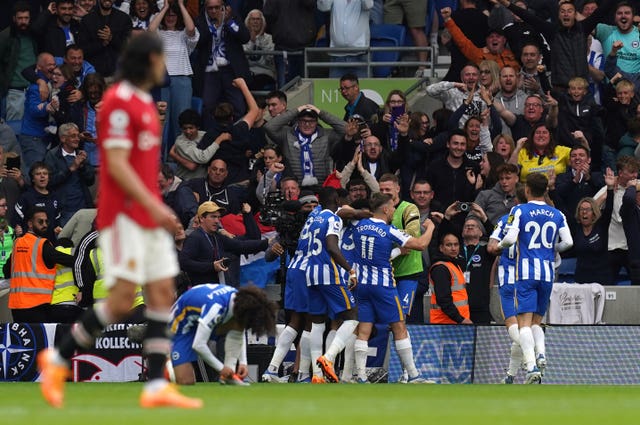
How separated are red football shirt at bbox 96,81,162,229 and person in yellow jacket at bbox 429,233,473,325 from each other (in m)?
9.23

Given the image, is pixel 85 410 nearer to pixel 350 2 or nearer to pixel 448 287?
pixel 448 287

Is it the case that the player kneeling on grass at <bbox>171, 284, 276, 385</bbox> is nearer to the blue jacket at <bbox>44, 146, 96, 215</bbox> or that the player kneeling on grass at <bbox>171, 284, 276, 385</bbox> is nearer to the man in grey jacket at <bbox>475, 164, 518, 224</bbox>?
the man in grey jacket at <bbox>475, 164, 518, 224</bbox>

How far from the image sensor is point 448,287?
17391mm

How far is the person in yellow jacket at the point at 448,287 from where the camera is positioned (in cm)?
1741

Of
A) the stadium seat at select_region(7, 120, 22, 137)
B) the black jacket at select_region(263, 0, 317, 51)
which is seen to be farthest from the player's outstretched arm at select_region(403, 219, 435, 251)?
the stadium seat at select_region(7, 120, 22, 137)

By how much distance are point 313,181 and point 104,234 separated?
1147cm

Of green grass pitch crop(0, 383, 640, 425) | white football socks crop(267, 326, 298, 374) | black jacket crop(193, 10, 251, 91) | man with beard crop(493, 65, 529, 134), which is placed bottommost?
white football socks crop(267, 326, 298, 374)

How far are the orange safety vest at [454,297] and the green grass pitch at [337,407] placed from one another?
3.97 metres

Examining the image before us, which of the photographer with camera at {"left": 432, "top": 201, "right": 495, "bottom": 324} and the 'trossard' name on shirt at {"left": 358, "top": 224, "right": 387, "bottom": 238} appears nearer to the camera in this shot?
the 'trossard' name on shirt at {"left": 358, "top": 224, "right": 387, "bottom": 238}

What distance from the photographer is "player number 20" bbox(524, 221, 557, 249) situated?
15.8 metres

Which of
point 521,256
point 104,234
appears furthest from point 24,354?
point 104,234

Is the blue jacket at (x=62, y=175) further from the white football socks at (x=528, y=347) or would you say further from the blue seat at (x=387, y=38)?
the white football socks at (x=528, y=347)

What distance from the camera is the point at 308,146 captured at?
20.2 metres

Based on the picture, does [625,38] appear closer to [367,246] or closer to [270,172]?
[270,172]
